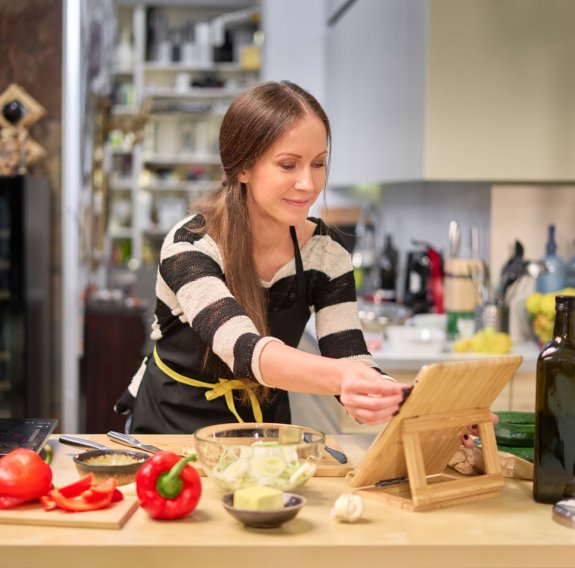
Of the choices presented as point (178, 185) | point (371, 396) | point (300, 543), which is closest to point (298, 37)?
point (178, 185)

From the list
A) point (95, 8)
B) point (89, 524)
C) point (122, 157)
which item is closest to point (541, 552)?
point (89, 524)

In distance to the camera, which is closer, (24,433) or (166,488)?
(166,488)

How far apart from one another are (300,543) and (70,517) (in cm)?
33

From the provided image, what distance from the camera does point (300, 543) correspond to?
53.6 inches

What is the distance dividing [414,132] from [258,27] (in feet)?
18.6

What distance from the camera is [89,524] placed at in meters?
1.40

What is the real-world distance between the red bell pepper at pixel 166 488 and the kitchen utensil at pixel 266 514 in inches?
2.3

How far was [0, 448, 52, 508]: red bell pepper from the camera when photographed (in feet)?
4.81

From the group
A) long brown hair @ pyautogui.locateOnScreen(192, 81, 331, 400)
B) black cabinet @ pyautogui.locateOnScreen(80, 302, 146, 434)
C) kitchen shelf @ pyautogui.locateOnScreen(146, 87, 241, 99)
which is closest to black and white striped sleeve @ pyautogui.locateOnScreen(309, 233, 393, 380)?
long brown hair @ pyautogui.locateOnScreen(192, 81, 331, 400)

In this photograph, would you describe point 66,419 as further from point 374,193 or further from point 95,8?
point 95,8

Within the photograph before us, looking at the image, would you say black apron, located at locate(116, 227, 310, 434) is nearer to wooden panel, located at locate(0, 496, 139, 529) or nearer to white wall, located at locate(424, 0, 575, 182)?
wooden panel, located at locate(0, 496, 139, 529)

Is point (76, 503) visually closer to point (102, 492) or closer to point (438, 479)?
point (102, 492)

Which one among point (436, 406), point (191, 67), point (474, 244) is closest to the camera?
point (436, 406)

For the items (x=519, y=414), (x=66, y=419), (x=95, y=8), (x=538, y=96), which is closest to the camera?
(x=519, y=414)
